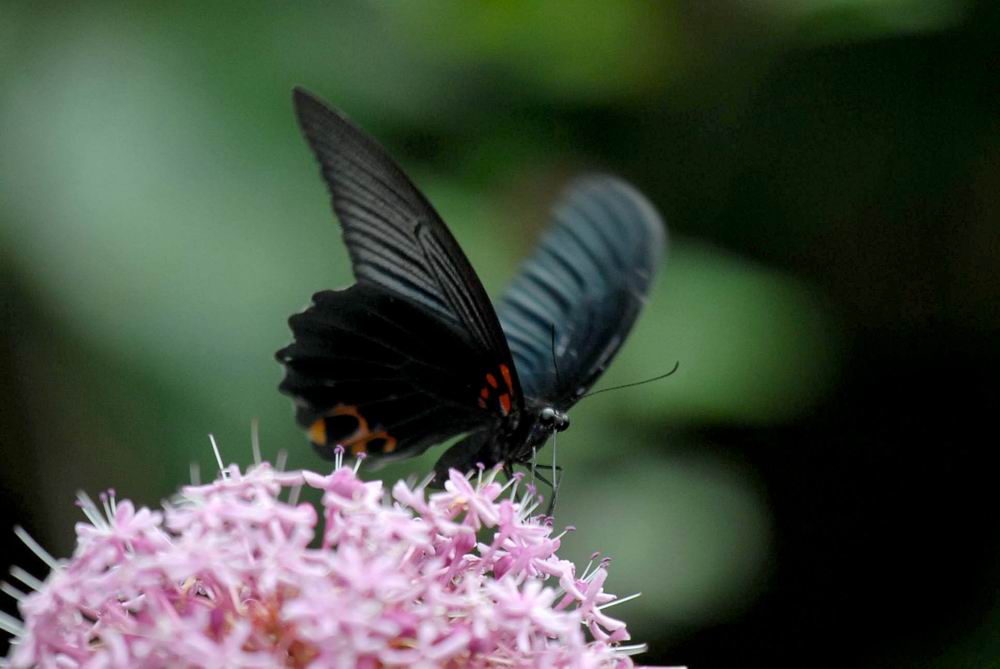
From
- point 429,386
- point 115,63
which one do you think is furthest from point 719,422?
point 115,63

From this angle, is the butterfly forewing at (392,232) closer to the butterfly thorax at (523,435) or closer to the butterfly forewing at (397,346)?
the butterfly forewing at (397,346)

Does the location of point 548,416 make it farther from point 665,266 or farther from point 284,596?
point 665,266

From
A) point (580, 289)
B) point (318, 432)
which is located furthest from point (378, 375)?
point (580, 289)

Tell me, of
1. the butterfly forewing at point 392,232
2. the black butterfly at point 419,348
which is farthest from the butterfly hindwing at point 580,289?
the butterfly forewing at point 392,232

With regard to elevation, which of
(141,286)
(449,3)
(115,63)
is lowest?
(141,286)

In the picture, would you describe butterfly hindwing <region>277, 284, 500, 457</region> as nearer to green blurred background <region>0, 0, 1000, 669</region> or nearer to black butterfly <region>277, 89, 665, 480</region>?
black butterfly <region>277, 89, 665, 480</region>

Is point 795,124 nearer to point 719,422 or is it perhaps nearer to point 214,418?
point 719,422
